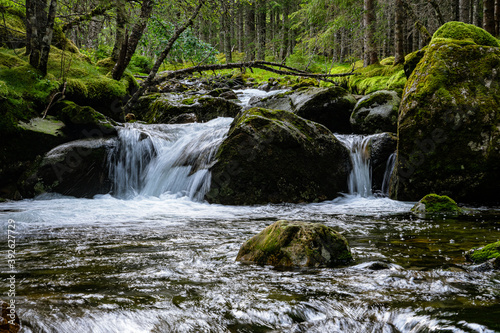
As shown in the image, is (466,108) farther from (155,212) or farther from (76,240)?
(76,240)

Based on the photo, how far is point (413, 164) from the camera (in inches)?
312

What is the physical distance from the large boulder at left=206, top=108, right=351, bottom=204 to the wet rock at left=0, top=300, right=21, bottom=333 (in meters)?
6.22

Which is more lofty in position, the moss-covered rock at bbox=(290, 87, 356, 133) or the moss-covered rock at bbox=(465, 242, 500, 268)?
the moss-covered rock at bbox=(290, 87, 356, 133)

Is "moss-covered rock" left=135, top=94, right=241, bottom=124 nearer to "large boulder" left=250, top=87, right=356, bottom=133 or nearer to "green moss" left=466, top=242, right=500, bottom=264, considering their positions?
"large boulder" left=250, top=87, right=356, bottom=133

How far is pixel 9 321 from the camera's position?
1847 millimetres

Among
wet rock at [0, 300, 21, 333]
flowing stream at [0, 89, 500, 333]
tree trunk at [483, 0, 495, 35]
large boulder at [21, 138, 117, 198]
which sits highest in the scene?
tree trunk at [483, 0, 495, 35]

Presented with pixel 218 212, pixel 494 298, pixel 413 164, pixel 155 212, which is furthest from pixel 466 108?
pixel 155 212

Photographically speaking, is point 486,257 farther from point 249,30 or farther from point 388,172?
point 249,30

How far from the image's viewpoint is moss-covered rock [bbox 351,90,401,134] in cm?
1102

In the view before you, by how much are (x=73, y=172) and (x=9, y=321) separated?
7628 mm

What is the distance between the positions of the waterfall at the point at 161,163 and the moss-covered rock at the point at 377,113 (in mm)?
4495

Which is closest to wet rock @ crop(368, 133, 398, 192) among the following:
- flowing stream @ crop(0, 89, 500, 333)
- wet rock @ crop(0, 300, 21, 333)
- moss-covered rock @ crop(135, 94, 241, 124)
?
flowing stream @ crop(0, 89, 500, 333)

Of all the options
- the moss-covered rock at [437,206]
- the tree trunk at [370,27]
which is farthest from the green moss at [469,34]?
the tree trunk at [370,27]

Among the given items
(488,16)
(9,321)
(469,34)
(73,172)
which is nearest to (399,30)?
(488,16)
